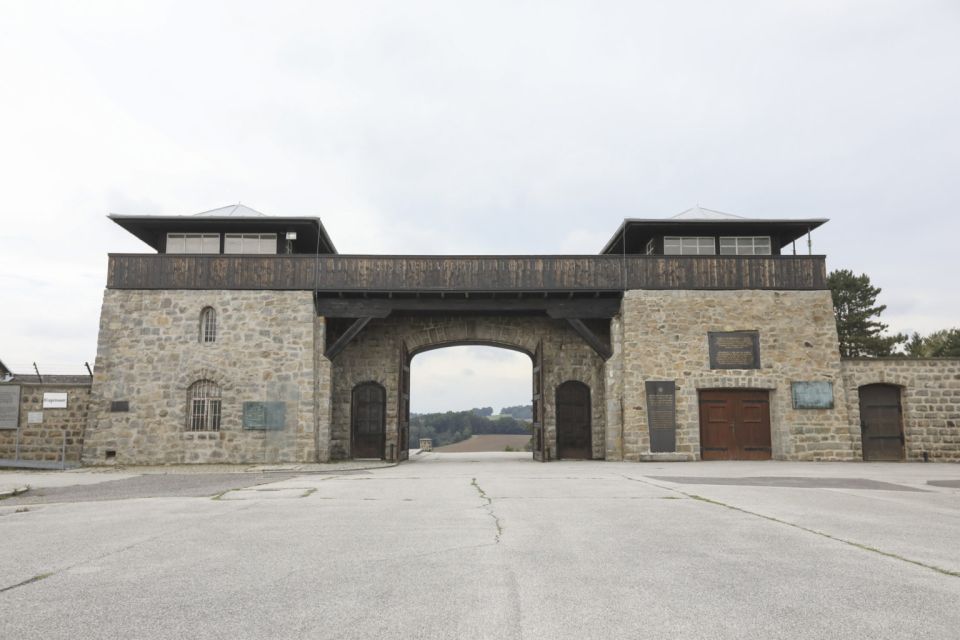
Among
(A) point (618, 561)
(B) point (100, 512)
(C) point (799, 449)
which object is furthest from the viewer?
(C) point (799, 449)

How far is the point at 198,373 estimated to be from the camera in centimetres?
1936

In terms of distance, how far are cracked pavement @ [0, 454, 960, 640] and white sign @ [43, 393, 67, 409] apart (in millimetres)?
10918

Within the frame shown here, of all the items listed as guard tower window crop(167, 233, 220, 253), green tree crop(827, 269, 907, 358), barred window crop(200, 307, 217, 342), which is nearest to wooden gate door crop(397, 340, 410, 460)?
barred window crop(200, 307, 217, 342)

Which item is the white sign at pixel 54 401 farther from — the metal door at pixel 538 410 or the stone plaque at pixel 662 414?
the stone plaque at pixel 662 414

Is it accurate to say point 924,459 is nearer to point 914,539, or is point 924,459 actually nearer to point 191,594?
point 914,539

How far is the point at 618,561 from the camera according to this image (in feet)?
16.8

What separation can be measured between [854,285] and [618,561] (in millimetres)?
35668

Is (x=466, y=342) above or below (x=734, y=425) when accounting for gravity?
above

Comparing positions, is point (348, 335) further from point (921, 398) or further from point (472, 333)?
point (921, 398)

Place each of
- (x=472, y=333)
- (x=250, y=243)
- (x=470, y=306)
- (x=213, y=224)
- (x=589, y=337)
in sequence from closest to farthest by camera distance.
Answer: (x=589, y=337) < (x=470, y=306) < (x=213, y=224) < (x=250, y=243) < (x=472, y=333)

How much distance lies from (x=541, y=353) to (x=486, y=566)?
51.3ft

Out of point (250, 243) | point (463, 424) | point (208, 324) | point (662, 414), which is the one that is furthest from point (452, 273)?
point (463, 424)

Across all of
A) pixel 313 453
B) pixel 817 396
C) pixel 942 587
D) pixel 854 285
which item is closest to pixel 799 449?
pixel 817 396

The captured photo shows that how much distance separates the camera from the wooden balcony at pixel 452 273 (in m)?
19.7
